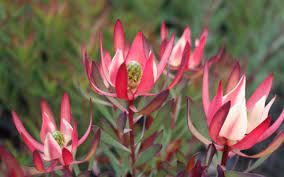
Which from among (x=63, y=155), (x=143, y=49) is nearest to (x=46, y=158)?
(x=63, y=155)

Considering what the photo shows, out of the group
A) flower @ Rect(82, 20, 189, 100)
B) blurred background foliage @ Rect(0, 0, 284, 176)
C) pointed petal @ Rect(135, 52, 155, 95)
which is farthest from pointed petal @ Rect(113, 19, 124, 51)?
blurred background foliage @ Rect(0, 0, 284, 176)

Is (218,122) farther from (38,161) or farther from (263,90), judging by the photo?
(38,161)

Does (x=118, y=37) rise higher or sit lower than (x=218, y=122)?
higher

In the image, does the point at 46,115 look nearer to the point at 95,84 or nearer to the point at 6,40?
the point at 95,84

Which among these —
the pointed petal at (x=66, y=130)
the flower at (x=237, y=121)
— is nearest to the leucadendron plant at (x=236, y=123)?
the flower at (x=237, y=121)

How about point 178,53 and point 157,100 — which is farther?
point 178,53

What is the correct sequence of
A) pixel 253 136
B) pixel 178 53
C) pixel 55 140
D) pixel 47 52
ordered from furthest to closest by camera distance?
pixel 47 52 → pixel 178 53 → pixel 55 140 → pixel 253 136

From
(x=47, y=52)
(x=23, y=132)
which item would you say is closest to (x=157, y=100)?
(x=23, y=132)
